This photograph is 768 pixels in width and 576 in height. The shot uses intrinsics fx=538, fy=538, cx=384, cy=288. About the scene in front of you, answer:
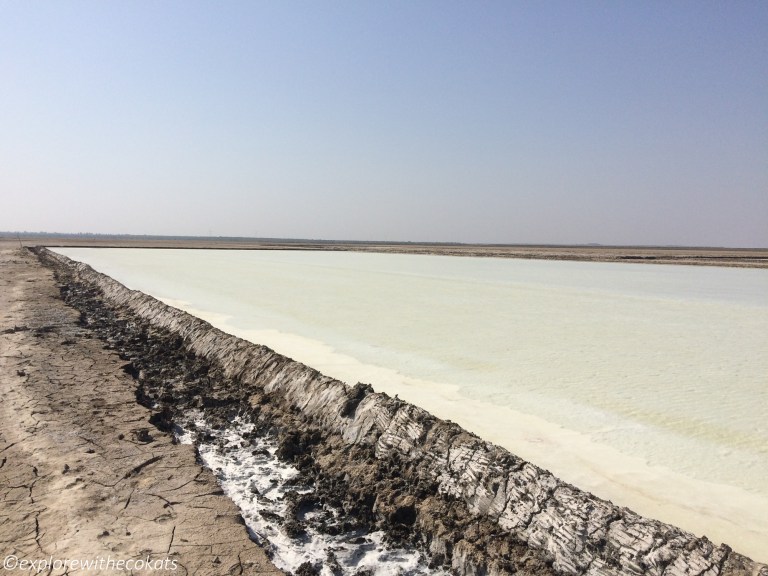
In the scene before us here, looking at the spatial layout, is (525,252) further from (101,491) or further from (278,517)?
(101,491)

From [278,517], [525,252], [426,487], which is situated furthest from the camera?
[525,252]

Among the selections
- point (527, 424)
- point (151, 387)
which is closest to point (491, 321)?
point (527, 424)

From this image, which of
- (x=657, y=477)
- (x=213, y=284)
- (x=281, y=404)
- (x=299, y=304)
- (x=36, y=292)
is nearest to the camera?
(x=657, y=477)

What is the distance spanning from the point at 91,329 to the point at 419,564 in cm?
Answer: 730

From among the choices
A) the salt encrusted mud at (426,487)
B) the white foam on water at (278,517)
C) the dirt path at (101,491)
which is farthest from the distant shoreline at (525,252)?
the dirt path at (101,491)

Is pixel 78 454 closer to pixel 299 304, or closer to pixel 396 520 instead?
pixel 396 520

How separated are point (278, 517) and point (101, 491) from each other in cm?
100

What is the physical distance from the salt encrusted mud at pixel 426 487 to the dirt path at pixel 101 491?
35 centimetres

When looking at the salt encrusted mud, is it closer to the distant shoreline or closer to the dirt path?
the dirt path

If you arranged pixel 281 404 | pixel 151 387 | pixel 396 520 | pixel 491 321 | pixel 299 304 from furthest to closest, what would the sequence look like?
1. pixel 299 304
2. pixel 491 321
3. pixel 151 387
4. pixel 281 404
5. pixel 396 520

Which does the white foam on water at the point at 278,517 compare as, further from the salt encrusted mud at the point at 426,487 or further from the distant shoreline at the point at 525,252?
the distant shoreline at the point at 525,252

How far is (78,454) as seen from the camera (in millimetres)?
3398

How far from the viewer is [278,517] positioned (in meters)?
2.85

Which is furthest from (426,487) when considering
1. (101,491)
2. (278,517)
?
(101,491)
